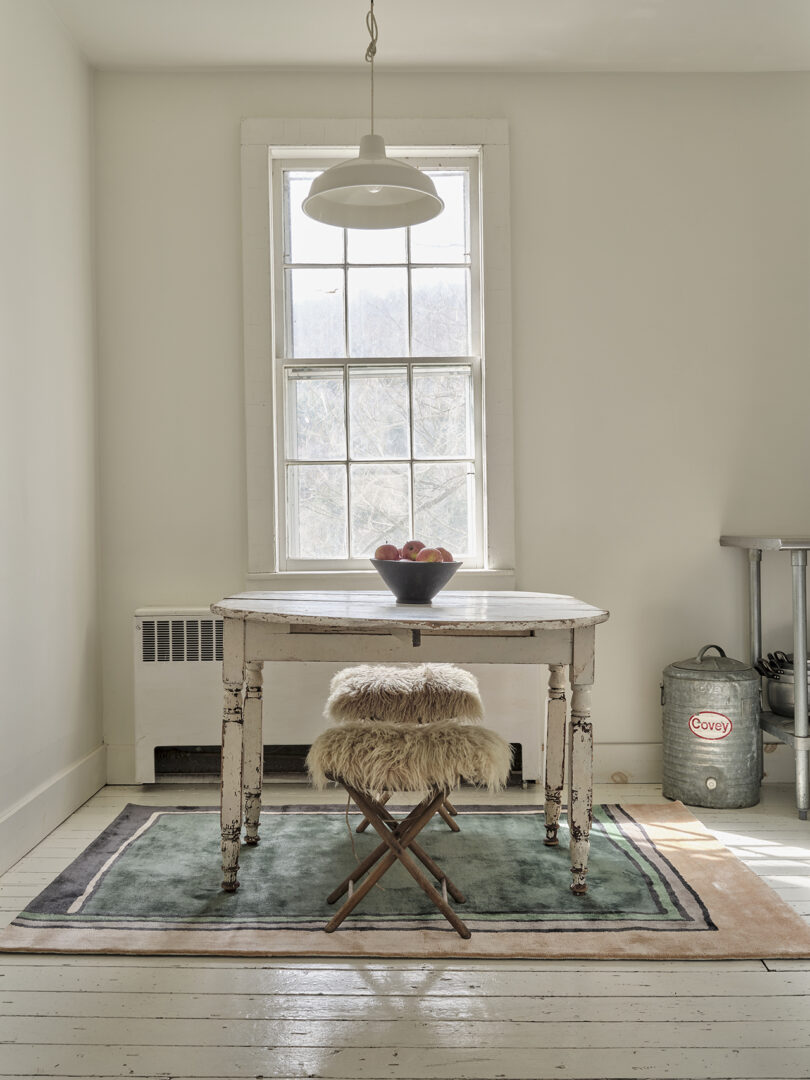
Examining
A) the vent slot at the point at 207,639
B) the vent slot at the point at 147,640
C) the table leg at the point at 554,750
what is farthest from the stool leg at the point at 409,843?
the vent slot at the point at 147,640

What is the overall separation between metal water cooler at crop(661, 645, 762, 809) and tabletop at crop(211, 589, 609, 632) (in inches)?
42.3


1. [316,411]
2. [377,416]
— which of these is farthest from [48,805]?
[377,416]

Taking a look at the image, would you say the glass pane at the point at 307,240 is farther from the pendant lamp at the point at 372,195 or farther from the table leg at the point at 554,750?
the table leg at the point at 554,750

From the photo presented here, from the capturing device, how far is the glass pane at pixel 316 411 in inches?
179

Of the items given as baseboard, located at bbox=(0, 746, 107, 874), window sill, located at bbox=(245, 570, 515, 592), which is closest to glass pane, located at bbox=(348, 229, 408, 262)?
window sill, located at bbox=(245, 570, 515, 592)

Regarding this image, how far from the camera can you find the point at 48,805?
3.69m

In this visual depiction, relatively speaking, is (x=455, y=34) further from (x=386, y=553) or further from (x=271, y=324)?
(x=386, y=553)

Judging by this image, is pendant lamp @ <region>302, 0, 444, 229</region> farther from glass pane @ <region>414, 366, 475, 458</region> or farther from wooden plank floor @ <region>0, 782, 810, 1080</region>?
wooden plank floor @ <region>0, 782, 810, 1080</region>

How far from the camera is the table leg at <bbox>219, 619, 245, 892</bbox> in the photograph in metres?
2.97

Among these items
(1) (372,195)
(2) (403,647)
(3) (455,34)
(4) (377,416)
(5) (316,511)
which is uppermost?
(3) (455,34)

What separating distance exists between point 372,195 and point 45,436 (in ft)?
5.44

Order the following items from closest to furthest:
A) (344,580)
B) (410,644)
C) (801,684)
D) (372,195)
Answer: (410,644)
(372,195)
(801,684)
(344,580)

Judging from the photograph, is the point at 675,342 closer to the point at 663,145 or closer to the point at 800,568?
the point at 663,145

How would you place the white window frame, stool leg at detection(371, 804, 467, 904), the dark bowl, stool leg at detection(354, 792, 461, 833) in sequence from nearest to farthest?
1. stool leg at detection(371, 804, 467, 904)
2. the dark bowl
3. stool leg at detection(354, 792, 461, 833)
4. the white window frame
